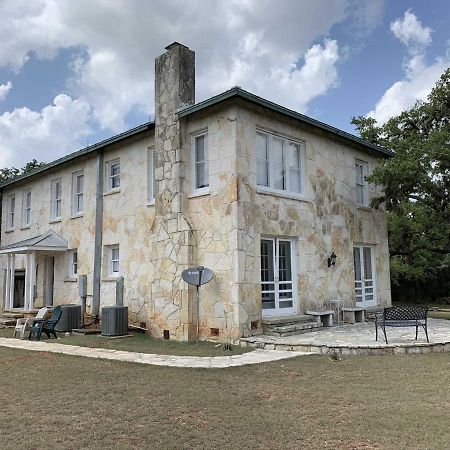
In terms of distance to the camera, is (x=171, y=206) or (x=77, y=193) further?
(x=77, y=193)

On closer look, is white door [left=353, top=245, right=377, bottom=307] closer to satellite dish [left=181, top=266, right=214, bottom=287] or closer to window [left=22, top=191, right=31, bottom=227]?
satellite dish [left=181, top=266, right=214, bottom=287]

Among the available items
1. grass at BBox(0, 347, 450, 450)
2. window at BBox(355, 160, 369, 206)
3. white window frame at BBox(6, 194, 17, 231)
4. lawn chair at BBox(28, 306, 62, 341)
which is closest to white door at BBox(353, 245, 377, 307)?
window at BBox(355, 160, 369, 206)

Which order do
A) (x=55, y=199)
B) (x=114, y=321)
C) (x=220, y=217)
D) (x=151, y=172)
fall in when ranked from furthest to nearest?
(x=55, y=199), (x=151, y=172), (x=114, y=321), (x=220, y=217)

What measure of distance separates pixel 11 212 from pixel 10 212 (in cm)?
7

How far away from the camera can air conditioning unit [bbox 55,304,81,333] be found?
1452 centimetres

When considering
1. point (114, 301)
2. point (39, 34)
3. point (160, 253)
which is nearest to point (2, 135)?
point (39, 34)

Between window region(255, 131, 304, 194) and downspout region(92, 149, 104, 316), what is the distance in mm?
6237

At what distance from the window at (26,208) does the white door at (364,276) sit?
13.8 metres

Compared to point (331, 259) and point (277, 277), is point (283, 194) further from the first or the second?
point (331, 259)

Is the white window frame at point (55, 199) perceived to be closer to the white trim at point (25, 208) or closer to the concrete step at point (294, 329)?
the white trim at point (25, 208)

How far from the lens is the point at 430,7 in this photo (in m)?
12.3

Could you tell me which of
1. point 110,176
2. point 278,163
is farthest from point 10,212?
point 278,163

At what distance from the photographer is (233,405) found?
600cm

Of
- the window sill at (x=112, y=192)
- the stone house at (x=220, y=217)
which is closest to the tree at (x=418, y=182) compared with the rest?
the stone house at (x=220, y=217)
